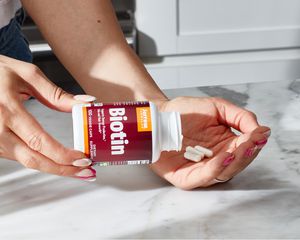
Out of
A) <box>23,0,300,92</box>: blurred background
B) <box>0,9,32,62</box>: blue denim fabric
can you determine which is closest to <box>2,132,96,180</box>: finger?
<box>0,9,32,62</box>: blue denim fabric

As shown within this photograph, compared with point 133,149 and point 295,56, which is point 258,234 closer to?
point 133,149

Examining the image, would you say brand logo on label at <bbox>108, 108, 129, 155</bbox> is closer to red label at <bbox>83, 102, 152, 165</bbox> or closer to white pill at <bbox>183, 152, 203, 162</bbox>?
red label at <bbox>83, 102, 152, 165</bbox>

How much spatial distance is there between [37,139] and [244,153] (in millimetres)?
236

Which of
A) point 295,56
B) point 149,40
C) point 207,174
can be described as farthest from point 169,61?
point 207,174

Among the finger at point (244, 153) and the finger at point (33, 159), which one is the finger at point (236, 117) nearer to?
the finger at point (244, 153)

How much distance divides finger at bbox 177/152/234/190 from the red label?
8 centimetres

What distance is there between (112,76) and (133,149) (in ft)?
0.75

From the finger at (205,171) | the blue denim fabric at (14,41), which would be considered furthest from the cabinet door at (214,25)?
the finger at (205,171)

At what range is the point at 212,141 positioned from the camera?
0.78 meters

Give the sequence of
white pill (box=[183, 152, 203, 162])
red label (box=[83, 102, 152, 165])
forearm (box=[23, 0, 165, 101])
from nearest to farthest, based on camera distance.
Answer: red label (box=[83, 102, 152, 165]), white pill (box=[183, 152, 203, 162]), forearm (box=[23, 0, 165, 101])

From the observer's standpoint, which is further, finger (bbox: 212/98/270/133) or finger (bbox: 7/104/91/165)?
finger (bbox: 212/98/270/133)

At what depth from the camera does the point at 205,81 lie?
1.77 meters

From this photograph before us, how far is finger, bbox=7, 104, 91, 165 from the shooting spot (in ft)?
2.10

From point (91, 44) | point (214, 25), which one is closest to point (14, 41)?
point (91, 44)
